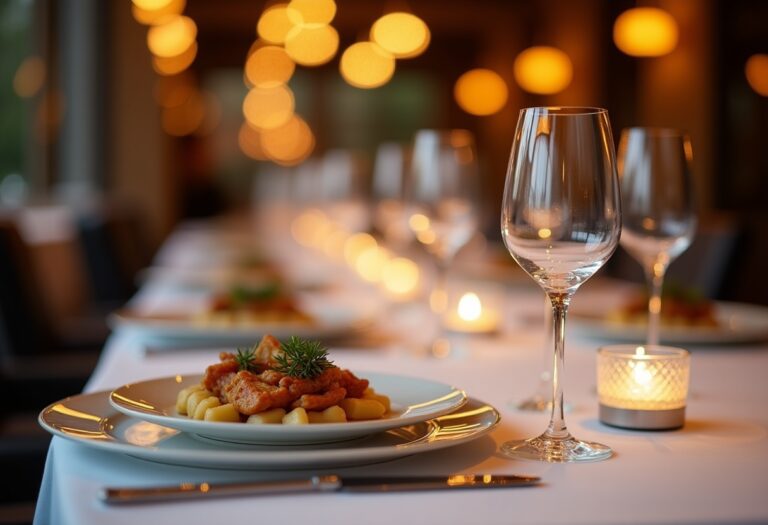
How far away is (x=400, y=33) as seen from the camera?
7.43 metres

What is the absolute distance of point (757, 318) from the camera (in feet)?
6.35

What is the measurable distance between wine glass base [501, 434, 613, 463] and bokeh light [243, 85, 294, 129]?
14766mm

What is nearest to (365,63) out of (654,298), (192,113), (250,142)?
(654,298)

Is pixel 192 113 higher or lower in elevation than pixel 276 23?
lower

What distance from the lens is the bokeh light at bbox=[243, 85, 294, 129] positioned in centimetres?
1587

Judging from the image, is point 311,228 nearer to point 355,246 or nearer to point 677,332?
point 355,246

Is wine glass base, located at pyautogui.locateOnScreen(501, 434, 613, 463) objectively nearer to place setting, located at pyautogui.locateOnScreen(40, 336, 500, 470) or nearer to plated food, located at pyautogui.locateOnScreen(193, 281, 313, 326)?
place setting, located at pyautogui.locateOnScreen(40, 336, 500, 470)

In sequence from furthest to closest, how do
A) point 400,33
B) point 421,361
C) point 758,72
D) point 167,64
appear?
point 167,64 < point 400,33 < point 758,72 < point 421,361

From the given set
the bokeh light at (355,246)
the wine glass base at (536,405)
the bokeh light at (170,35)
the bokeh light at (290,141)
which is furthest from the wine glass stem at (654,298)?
the bokeh light at (290,141)

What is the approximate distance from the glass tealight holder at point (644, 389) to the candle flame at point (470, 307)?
74 cm

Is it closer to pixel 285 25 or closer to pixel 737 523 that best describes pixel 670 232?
pixel 737 523

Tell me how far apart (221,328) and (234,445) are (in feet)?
2.62

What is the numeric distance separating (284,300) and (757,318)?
881 millimetres

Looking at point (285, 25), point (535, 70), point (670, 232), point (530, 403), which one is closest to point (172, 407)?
point (530, 403)
